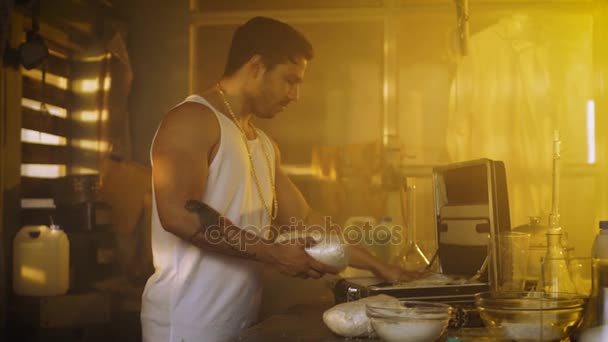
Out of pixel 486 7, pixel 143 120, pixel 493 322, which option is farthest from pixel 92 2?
pixel 493 322

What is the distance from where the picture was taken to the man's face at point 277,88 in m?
2.26

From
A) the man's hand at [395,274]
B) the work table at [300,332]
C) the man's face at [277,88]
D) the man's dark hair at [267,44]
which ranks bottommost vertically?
the work table at [300,332]

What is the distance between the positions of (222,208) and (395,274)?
522 millimetres

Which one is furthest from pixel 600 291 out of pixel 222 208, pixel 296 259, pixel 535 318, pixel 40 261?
pixel 40 261

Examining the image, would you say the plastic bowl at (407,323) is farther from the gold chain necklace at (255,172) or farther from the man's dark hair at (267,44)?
the man's dark hair at (267,44)

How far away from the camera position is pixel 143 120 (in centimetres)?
253

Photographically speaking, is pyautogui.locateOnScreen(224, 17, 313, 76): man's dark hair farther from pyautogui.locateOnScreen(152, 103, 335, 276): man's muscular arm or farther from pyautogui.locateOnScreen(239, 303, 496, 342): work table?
pyautogui.locateOnScreen(239, 303, 496, 342): work table

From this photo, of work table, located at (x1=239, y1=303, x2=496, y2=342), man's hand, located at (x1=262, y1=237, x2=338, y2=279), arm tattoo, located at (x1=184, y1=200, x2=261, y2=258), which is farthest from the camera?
arm tattoo, located at (x1=184, y1=200, x2=261, y2=258)

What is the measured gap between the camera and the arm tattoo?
1.97 metres

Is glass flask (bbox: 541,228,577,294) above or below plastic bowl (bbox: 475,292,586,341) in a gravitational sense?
above

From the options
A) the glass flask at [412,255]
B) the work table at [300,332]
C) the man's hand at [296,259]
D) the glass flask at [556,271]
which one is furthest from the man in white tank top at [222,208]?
the glass flask at [556,271]

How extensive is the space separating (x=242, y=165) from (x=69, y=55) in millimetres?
846

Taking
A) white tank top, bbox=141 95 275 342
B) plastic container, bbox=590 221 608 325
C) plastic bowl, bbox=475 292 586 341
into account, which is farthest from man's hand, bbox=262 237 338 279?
plastic container, bbox=590 221 608 325

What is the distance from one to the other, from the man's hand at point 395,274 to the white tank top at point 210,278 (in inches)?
16.0
